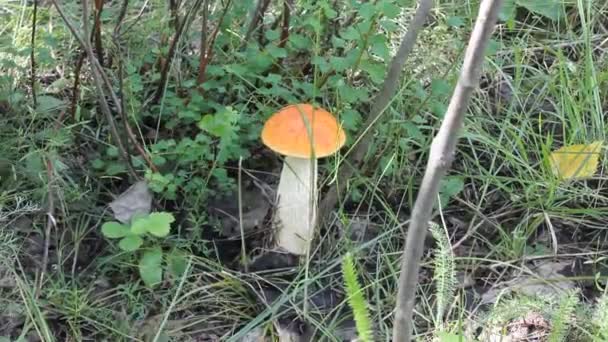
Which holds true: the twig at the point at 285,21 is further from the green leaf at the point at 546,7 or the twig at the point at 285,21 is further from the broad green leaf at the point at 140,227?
the green leaf at the point at 546,7

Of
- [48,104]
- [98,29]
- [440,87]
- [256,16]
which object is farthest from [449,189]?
[48,104]

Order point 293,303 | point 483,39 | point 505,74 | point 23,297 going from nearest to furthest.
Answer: point 483,39 < point 23,297 < point 293,303 < point 505,74

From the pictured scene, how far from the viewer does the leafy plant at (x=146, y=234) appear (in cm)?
212

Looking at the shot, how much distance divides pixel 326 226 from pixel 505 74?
952mm

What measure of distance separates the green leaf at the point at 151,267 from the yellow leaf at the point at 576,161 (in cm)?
121

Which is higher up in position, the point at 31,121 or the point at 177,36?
the point at 177,36

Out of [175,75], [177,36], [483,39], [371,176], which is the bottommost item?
[371,176]

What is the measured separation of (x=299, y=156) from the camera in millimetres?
2141

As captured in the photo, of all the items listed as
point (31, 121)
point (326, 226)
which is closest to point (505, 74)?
point (326, 226)

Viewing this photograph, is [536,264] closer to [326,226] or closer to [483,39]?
[326,226]

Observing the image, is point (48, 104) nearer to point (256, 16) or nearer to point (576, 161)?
point (256, 16)

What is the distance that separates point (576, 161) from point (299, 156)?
92cm

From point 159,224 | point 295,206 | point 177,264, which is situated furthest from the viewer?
point 295,206

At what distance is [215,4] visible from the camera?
290cm
